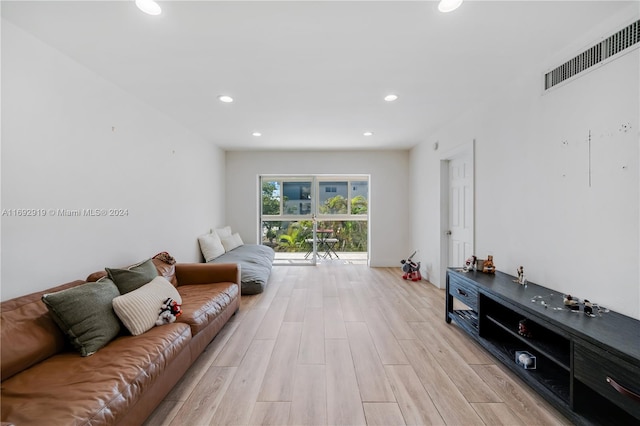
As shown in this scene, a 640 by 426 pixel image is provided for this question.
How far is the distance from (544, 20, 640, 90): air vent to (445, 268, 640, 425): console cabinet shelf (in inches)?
65.5

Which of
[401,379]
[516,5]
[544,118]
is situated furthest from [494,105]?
[401,379]

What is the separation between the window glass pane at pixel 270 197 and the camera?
589 cm

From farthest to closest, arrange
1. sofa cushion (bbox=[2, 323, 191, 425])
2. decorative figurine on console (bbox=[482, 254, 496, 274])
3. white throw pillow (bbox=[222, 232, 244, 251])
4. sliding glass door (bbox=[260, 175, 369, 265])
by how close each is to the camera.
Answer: sliding glass door (bbox=[260, 175, 369, 265]) → white throw pillow (bbox=[222, 232, 244, 251]) → decorative figurine on console (bbox=[482, 254, 496, 274]) → sofa cushion (bbox=[2, 323, 191, 425])

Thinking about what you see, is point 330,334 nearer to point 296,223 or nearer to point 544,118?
point 544,118

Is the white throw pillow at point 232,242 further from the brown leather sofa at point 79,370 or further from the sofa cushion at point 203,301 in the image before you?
the brown leather sofa at point 79,370

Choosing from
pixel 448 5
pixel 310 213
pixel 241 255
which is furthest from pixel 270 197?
pixel 448 5

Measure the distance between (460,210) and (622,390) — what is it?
2646 millimetres

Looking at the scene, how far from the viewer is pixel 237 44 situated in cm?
193

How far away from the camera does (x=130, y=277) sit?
7.13 ft

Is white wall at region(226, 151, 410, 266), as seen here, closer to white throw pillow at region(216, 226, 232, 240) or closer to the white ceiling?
white throw pillow at region(216, 226, 232, 240)

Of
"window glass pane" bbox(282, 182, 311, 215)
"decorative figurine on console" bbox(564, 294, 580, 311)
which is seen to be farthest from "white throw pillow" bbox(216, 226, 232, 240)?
"decorative figurine on console" bbox(564, 294, 580, 311)

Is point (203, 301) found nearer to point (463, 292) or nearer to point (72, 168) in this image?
point (72, 168)

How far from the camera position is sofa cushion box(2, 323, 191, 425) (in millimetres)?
1098

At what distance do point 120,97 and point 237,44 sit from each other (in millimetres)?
1556
